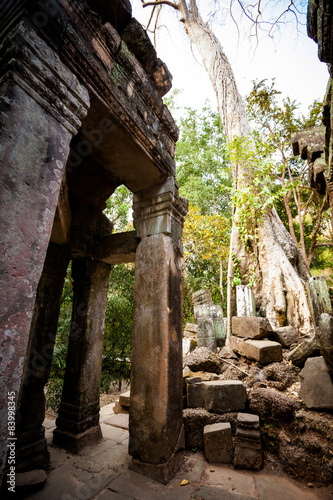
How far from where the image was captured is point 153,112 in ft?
8.11

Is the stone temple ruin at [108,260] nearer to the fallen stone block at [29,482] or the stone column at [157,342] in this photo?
the stone column at [157,342]

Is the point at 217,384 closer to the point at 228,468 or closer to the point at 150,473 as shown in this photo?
the point at 228,468

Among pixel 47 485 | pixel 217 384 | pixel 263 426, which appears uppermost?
pixel 217 384

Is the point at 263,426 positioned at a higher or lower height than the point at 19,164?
lower

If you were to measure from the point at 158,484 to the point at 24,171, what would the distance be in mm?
2576

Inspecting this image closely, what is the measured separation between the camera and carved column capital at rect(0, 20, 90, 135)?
1115 mm

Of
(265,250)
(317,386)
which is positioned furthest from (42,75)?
(265,250)

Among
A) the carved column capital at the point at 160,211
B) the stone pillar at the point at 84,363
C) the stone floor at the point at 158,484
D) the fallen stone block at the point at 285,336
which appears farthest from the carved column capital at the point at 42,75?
the fallen stone block at the point at 285,336

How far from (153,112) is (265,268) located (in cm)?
466

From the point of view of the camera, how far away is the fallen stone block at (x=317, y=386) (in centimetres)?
254

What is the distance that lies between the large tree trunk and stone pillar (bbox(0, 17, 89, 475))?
16.1 ft

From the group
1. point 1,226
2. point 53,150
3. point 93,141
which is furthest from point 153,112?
point 1,226

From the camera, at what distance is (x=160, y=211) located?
8.82 feet

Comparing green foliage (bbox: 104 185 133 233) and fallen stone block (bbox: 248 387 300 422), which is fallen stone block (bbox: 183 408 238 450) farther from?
green foliage (bbox: 104 185 133 233)
